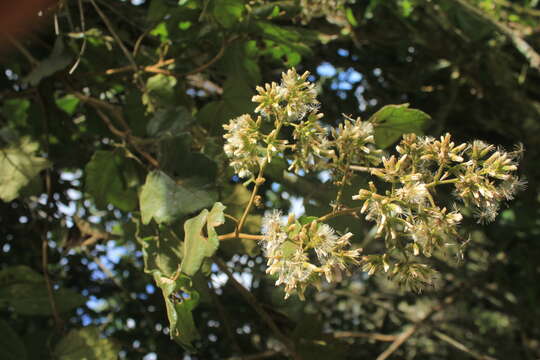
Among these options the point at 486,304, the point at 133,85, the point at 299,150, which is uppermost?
the point at 299,150

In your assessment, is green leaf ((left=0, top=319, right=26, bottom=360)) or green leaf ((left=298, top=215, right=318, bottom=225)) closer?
green leaf ((left=298, top=215, right=318, bottom=225))

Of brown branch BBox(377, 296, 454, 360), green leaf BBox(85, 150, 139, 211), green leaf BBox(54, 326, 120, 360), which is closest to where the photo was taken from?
green leaf BBox(54, 326, 120, 360)

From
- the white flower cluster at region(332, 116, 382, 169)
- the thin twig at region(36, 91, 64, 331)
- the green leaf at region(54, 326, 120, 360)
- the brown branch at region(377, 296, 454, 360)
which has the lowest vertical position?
the brown branch at region(377, 296, 454, 360)

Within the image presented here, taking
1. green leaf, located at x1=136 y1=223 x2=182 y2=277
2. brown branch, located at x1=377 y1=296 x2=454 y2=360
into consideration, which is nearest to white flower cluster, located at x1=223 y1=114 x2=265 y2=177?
green leaf, located at x1=136 y1=223 x2=182 y2=277

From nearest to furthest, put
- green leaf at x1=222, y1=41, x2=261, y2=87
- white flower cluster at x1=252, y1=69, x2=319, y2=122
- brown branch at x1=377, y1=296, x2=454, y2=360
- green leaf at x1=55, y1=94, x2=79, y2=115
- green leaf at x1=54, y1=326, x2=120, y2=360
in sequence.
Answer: white flower cluster at x1=252, y1=69, x2=319, y2=122, green leaf at x1=54, y1=326, x2=120, y2=360, green leaf at x1=222, y1=41, x2=261, y2=87, brown branch at x1=377, y1=296, x2=454, y2=360, green leaf at x1=55, y1=94, x2=79, y2=115

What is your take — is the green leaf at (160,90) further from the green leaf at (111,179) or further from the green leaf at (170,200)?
the green leaf at (170,200)

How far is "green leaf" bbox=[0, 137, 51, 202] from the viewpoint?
174 centimetres

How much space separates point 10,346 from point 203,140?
84 centimetres

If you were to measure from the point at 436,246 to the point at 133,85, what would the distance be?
54.8 inches

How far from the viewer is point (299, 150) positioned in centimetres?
120

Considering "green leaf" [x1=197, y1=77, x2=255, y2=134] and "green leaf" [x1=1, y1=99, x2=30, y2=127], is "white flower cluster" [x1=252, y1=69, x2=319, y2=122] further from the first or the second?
"green leaf" [x1=1, y1=99, x2=30, y2=127]

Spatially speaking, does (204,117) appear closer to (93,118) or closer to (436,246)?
(93,118)

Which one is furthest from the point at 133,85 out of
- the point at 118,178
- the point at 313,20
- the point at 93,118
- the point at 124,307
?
the point at 124,307

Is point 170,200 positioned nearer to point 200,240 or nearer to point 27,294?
point 200,240
